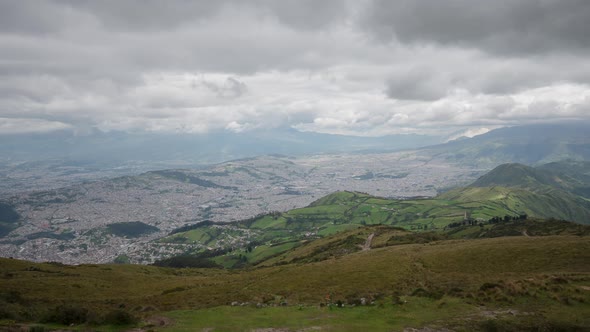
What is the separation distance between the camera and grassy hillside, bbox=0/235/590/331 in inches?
1182

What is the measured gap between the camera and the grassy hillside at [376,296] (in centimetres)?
3002

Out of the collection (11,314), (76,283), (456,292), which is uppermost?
(11,314)

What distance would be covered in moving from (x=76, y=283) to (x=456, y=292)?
58.2m

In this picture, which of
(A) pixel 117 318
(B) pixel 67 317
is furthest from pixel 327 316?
(B) pixel 67 317

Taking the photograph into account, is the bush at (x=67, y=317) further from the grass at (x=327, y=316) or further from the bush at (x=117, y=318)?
the grass at (x=327, y=316)

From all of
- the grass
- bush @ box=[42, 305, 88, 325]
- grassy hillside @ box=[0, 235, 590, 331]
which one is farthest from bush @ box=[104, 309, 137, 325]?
the grass

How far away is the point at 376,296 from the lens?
37.6 meters

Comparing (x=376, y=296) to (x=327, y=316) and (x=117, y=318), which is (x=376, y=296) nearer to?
(x=327, y=316)

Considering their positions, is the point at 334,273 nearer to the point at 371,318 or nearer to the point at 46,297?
the point at 371,318

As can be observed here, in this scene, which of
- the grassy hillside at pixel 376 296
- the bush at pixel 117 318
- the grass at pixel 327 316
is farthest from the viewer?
the grassy hillside at pixel 376 296

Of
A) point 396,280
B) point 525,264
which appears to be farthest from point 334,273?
point 525,264

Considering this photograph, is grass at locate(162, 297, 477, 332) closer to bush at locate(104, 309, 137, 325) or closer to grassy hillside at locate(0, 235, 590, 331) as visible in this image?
grassy hillside at locate(0, 235, 590, 331)

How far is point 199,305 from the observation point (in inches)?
1585

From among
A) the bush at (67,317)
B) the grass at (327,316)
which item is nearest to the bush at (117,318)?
the bush at (67,317)
